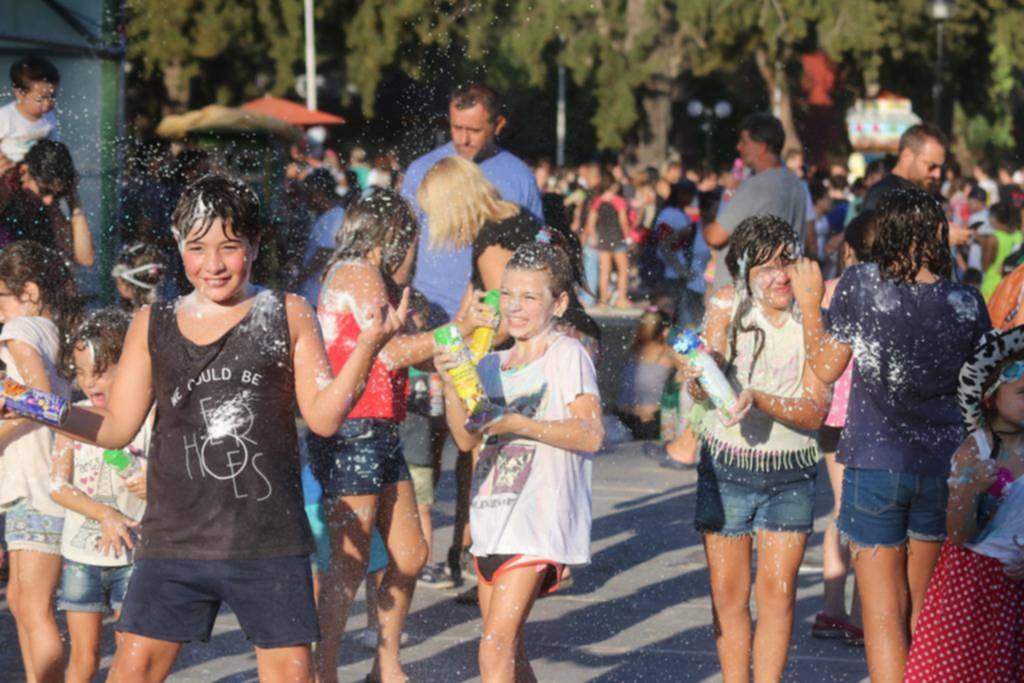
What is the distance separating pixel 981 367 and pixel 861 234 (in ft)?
5.73

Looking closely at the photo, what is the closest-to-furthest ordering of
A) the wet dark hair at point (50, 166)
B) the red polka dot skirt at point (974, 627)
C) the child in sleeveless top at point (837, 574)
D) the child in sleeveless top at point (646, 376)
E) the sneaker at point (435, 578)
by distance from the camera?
1. the red polka dot skirt at point (974, 627)
2. the child in sleeveless top at point (837, 574)
3. the sneaker at point (435, 578)
4. the wet dark hair at point (50, 166)
5. the child in sleeveless top at point (646, 376)

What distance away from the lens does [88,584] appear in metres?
4.85

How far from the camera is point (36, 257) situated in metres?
5.22

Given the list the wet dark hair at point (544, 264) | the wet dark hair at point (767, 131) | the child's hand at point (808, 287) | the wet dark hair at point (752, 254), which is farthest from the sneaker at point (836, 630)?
the wet dark hair at point (767, 131)

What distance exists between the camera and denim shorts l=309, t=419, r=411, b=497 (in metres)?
5.27

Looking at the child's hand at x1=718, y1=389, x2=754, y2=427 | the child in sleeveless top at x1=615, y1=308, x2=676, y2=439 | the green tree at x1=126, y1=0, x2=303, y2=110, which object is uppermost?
the green tree at x1=126, y1=0, x2=303, y2=110

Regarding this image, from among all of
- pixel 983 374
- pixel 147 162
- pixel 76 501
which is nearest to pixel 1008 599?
pixel 983 374

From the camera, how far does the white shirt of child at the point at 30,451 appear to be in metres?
5.02

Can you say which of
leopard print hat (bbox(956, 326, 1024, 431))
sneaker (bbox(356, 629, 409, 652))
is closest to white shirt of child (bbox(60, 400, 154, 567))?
sneaker (bbox(356, 629, 409, 652))

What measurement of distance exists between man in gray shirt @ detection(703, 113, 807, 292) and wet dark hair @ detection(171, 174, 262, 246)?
4.23 metres

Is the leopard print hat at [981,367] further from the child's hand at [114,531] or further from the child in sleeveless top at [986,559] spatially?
the child's hand at [114,531]

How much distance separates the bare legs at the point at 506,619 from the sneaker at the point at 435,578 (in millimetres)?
2379

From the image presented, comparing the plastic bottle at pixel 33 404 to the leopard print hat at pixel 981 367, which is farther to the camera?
the leopard print hat at pixel 981 367

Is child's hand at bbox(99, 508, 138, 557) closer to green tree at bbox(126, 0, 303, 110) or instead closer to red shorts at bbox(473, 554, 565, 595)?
red shorts at bbox(473, 554, 565, 595)
